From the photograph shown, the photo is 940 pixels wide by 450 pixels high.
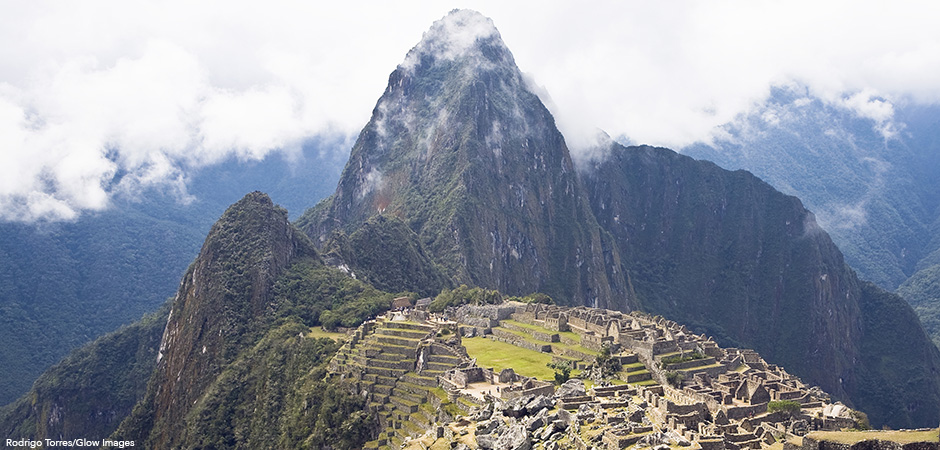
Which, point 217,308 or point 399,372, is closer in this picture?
point 399,372

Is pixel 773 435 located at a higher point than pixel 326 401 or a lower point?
lower

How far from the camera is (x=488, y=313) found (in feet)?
357

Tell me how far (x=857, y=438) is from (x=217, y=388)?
85030 millimetres

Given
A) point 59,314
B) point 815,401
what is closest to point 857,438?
point 815,401

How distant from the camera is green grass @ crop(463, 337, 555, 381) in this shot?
72419 mm

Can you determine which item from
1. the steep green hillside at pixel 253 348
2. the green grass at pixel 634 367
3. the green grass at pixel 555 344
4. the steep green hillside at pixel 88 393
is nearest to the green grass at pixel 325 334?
the steep green hillside at pixel 253 348

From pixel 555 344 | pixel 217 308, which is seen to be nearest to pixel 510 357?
pixel 555 344

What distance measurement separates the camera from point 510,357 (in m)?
81.1

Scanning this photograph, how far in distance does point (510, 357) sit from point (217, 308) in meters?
57.3

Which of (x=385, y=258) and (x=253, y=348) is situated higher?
(x=385, y=258)

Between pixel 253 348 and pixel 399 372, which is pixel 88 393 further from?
pixel 399 372

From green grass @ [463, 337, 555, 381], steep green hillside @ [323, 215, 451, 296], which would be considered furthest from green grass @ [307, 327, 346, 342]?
steep green hillside @ [323, 215, 451, 296]

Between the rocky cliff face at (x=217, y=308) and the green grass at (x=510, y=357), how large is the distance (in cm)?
3983

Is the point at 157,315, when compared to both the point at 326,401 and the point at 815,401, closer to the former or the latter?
the point at 326,401
